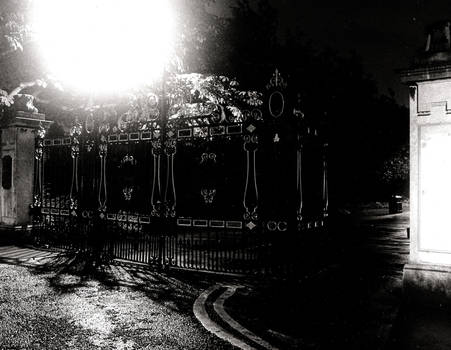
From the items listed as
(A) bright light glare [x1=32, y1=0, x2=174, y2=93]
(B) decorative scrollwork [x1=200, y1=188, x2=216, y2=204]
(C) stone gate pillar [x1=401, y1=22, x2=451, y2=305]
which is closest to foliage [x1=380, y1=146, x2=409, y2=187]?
(A) bright light glare [x1=32, y1=0, x2=174, y2=93]

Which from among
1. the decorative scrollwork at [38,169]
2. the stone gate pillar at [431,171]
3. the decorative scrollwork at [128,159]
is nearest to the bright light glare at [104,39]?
the decorative scrollwork at [38,169]

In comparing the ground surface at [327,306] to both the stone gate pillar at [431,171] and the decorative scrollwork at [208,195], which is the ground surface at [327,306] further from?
the decorative scrollwork at [208,195]

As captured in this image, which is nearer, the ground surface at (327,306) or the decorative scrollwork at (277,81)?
the ground surface at (327,306)

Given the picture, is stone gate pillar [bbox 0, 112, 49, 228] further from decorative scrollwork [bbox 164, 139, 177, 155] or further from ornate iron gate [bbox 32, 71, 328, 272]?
decorative scrollwork [bbox 164, 139, 177, 155]

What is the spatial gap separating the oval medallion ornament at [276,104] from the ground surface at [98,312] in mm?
3391

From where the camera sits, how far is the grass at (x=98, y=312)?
17.5ft

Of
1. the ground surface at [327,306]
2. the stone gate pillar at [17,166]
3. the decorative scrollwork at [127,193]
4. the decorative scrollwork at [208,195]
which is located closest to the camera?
the ground surface at [327,306]

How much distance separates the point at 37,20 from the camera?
42.4ft

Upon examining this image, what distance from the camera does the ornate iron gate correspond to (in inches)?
335

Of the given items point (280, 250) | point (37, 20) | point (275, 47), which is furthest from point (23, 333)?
point (275, 47)

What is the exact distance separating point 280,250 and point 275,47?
19.6 metres

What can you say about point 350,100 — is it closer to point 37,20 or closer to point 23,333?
point 37,20

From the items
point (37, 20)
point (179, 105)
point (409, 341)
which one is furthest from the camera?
point (179, 105)

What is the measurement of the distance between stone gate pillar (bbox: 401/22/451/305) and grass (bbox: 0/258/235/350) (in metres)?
3.43
